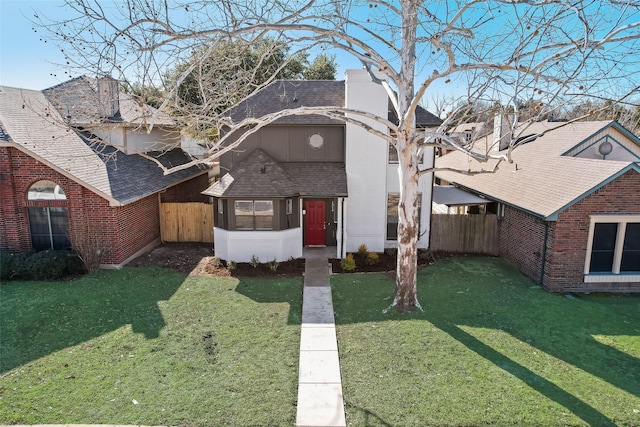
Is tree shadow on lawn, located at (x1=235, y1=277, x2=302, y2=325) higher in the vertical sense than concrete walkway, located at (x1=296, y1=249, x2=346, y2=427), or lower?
higher

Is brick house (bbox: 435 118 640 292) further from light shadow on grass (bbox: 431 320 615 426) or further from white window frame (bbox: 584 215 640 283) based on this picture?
light shadow on grass (bbox: 431 320 615 426)

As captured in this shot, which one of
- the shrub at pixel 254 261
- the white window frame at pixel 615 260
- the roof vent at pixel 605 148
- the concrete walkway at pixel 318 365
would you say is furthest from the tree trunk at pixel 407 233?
the roof vent at pixel 605 148

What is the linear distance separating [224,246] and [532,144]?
1507 cm

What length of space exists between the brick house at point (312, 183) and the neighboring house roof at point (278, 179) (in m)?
0.04

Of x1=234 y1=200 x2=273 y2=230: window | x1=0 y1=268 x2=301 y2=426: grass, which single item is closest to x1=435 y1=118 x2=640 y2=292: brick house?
x1=234 y1=200 x2=273 y2=230: window

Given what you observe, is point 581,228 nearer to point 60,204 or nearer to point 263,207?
point 263,207

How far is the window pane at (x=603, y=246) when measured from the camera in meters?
12.6

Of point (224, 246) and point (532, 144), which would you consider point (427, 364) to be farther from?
point (532, 144)

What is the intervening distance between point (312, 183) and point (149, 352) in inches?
339

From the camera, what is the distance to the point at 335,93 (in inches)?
682

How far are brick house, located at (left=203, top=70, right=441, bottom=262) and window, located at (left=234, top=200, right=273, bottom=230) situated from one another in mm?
35

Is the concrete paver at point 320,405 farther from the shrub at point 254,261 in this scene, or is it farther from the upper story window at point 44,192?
the upper story window at point 44,192

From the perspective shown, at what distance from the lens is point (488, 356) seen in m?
8.63

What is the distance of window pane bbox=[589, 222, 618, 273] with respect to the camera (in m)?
12.6
